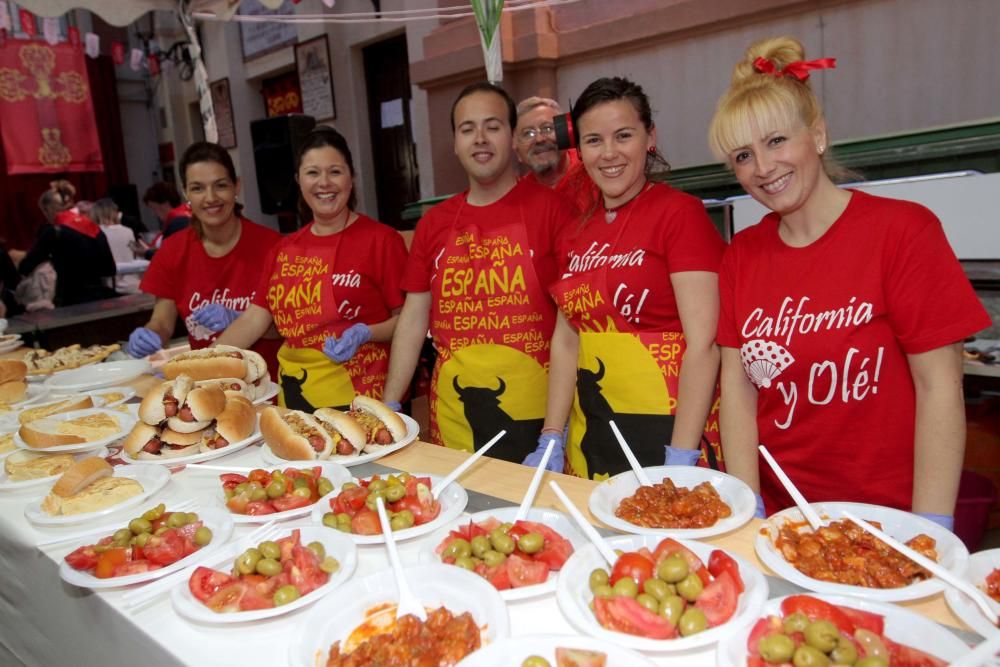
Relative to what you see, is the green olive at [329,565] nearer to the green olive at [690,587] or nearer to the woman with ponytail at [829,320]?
the green olive at [690,587]

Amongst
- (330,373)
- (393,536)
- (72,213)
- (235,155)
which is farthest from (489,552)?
(235,155)

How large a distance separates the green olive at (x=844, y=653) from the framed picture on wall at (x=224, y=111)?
1189 centimetres

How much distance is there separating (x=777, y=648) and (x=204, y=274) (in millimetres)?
3190

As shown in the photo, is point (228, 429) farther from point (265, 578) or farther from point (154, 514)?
point (265, 578)

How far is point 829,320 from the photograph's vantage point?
1.80 metres

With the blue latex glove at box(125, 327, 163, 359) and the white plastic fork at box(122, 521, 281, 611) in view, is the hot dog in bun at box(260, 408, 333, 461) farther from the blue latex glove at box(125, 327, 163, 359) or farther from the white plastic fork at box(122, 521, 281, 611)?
the blue latex glove at box(125, 327, 163, 359)

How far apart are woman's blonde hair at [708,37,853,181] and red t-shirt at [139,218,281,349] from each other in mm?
2361

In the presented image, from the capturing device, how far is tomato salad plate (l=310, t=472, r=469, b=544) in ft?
5.16

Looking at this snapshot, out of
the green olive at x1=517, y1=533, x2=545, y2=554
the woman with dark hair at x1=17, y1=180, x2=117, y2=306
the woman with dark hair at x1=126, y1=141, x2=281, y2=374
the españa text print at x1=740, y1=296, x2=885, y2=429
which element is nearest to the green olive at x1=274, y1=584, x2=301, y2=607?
the green olive at x1=517, y1=533, x2=545, y2=554

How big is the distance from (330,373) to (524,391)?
888 mm

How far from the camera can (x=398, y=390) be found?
2891 millimetres

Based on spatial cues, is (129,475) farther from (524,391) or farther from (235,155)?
(235,155)

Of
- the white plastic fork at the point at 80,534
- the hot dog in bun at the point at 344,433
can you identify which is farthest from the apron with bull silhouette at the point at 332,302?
the white plastic fork at the point at 80,534

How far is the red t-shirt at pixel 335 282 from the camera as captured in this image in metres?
3.04
